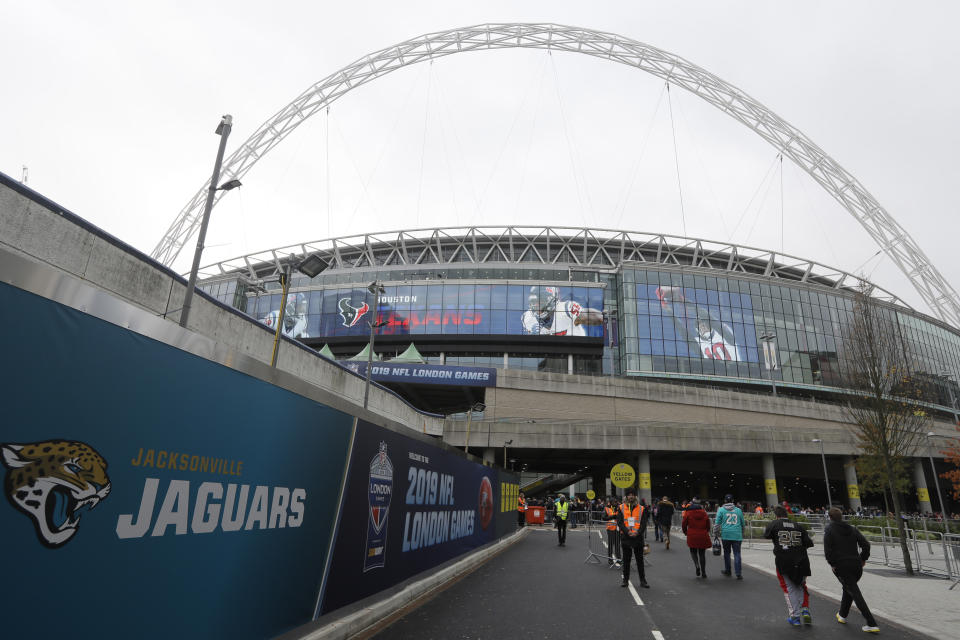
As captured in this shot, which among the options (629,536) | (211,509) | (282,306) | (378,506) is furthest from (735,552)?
(282,306)

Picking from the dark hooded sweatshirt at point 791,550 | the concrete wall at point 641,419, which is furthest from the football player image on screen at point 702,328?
the dark hooded sweatshirt at point 791,550

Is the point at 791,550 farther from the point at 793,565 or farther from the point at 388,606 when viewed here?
the point at 388,606

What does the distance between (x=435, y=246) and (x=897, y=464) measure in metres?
73.3

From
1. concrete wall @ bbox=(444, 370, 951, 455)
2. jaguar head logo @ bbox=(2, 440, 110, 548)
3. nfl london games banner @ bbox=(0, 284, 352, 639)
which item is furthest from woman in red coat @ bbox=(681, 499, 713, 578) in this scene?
concrete wall @ bbox=(444, 370, 951, 455)

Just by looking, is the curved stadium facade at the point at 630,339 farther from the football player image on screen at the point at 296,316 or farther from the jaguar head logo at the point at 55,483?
the jaguar head logo at the point at 55,483

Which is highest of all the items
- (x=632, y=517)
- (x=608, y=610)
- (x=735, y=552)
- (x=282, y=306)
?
(x=282, y=306)

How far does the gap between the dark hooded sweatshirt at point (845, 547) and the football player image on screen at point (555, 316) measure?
57.8 metres

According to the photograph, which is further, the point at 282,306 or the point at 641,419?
the point at 641,419

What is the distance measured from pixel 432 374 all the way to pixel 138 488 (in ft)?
154

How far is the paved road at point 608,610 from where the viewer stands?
7199 millimetres

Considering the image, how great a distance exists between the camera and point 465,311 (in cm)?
6744

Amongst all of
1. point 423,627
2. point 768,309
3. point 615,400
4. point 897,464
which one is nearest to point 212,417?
point 423,627

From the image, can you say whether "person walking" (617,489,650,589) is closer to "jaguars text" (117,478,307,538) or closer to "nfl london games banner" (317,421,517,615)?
"nfl london games banner" (317,421,517,615)

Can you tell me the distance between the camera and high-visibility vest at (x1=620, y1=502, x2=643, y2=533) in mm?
10484
